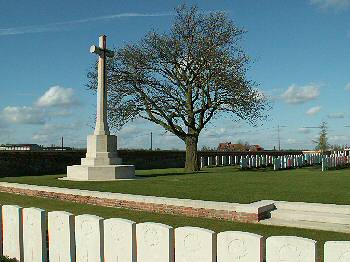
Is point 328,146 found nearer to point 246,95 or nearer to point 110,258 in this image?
point 246,95

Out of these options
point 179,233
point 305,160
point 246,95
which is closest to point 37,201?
point 179,233

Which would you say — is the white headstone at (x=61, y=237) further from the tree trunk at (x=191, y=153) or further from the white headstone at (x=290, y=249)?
the tree trunk at (x=191, y=153)

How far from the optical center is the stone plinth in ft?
53.3

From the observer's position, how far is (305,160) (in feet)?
97.4

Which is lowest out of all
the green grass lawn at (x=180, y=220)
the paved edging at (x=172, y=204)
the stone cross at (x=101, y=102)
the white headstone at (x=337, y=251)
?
the green grass lawn at (x=180, y=220)

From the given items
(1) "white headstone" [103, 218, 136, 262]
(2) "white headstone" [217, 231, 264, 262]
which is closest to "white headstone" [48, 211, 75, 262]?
(1) "white headstone" [103, 218, 136, 262]

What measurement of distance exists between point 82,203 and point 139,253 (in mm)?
8551

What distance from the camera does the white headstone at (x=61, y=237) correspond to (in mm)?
3686

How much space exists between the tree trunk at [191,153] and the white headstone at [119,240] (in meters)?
20.1

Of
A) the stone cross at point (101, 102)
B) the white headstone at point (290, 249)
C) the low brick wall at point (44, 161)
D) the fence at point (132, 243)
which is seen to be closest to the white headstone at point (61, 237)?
the fence at point (132, 243)

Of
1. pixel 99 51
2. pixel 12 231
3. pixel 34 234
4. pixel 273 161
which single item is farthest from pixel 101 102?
pixel 273 161

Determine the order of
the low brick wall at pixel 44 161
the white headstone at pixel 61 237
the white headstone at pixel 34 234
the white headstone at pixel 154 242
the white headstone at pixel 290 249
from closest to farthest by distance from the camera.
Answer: the white headstone at pixel 290 249 → the white headstone at pixel 154 242 → the white headstone at pixel 61 237 → the white headstone at pixel 34 234 → the low brick wall at pixel 44 161

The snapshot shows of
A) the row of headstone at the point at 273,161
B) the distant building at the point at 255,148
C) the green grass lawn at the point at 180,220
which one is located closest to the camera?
the green grass lawn at the point at 180,220

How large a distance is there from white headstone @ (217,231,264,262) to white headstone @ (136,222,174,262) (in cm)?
41
